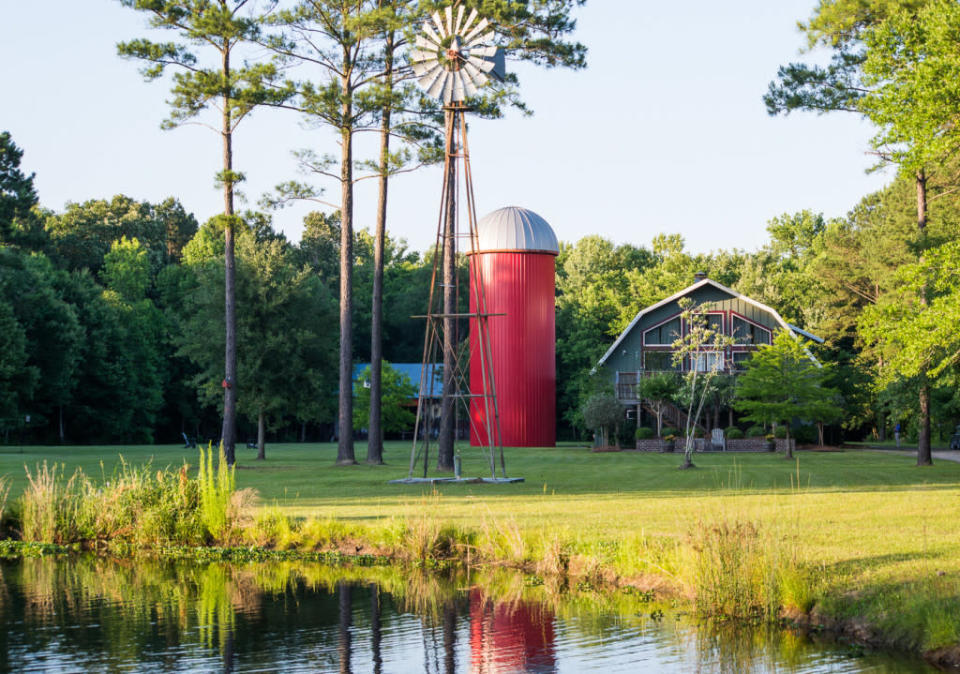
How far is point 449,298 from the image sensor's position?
28.0 m

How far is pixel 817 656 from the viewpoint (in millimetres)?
10578

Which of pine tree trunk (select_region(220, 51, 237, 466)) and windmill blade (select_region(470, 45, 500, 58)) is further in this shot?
pine tree trunk (select_region(220, 51, 237, 466))

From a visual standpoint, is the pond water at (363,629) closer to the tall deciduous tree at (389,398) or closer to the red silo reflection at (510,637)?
the red silo reflection at (510,637)

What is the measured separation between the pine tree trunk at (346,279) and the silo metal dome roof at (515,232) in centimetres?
Answer: 1750

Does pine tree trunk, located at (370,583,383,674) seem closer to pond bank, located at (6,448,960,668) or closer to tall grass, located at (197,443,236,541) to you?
pond bank, located at (6,448,960,668)

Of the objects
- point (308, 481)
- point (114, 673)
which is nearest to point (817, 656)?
point (114, 673)

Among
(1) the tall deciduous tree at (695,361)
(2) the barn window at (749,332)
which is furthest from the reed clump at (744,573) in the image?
(2) the barn window at (749,332)

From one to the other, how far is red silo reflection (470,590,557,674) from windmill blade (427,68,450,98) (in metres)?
15.6

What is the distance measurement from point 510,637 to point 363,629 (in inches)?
66.5

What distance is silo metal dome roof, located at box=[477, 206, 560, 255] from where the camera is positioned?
51938mm

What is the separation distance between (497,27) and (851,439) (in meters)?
40.5

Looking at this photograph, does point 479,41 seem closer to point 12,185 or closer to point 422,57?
point 422,57

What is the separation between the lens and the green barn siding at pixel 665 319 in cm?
5131

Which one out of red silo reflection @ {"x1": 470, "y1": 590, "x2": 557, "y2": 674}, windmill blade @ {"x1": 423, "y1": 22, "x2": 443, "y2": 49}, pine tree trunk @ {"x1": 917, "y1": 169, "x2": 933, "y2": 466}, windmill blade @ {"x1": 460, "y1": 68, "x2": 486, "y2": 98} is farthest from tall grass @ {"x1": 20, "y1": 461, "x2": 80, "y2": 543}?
pine tree trunk @ {"x1": 917, "y1": 169, "x2": 933, "y2": 466}
